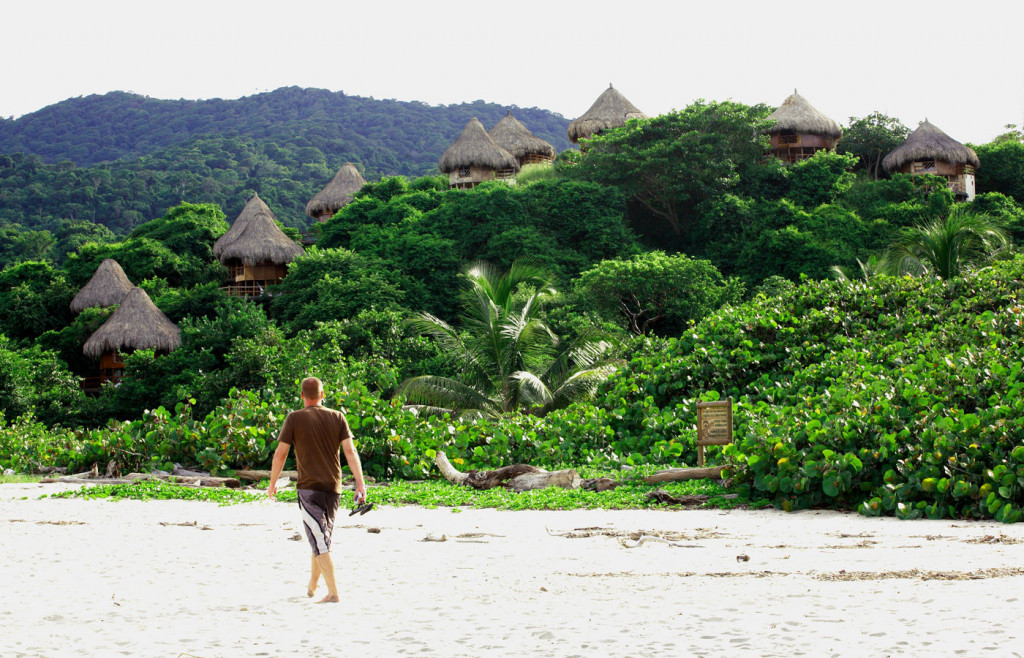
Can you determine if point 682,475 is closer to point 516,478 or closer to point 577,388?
point 516,478

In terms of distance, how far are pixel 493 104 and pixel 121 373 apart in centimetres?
8511

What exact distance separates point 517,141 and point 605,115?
151 inches

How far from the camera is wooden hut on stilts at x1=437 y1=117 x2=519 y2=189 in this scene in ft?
122

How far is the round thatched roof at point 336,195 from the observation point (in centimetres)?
4084

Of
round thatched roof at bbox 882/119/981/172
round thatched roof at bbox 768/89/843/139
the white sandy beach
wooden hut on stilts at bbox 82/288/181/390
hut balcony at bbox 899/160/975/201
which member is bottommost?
the white sandy beach

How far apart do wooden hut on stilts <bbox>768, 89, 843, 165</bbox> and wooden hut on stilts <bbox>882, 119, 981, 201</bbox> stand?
7.72ft

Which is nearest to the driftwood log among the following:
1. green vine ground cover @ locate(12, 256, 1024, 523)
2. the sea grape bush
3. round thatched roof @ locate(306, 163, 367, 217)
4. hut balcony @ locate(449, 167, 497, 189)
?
green vine ground cover @ locate(12, 256, 1024, 523)

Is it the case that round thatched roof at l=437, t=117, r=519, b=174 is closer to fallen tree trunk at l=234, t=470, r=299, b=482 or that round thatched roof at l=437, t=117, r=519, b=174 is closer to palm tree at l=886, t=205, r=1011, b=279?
palm tree at l=886, t=205, r=1011, b=279

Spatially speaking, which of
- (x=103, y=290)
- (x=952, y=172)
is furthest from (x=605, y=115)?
(x=103, y=290)

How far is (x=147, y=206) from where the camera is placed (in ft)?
188

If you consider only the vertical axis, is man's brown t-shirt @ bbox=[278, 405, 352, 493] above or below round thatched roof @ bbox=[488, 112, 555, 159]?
below

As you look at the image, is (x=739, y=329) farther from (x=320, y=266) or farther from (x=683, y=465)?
(x=320, y=266)

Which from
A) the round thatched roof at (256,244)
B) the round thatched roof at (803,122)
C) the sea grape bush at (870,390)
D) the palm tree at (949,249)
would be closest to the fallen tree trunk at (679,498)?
the sea grape bush at (870,390)

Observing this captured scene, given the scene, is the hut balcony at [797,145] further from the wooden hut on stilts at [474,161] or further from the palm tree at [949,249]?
the palm tree at [949,249]
